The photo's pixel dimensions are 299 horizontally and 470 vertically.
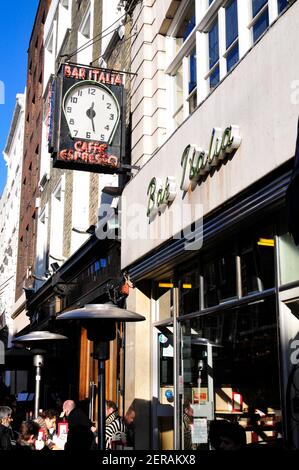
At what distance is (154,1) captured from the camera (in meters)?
10.7

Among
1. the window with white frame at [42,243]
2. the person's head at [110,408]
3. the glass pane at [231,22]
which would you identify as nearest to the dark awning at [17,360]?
the window with white frame at [42,243]

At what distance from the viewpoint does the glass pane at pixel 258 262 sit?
6602 millimetres

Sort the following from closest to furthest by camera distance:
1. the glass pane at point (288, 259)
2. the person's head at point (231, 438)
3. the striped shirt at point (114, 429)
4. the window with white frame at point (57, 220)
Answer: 1. the person's head at point (231, 438)
2. the glass pane at point (288, 259)
3. the striped shirt at point (114, 429)
4. the window with white frame at point (57, 220)

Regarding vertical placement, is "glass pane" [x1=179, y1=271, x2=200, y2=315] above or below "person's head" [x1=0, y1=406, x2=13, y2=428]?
above

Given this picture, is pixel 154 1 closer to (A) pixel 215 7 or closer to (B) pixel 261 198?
(A) pixel 215 7

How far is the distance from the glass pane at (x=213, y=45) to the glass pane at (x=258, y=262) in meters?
2.98

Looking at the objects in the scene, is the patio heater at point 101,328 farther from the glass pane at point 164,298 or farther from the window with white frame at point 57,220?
the window with white frame at point 57,220

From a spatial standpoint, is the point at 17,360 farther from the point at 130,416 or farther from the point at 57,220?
the point at 130,416

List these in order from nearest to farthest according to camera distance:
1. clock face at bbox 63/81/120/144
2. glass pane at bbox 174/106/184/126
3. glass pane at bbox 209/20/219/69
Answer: glass pane at bbox 209/20/219/69 < glass pane at bbox 174/106/184/126 < clock face at bbox 63/81/120/144

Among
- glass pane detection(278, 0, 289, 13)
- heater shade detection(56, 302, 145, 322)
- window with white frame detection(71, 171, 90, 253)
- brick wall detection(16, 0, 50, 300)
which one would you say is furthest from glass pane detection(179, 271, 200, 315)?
brick wall detection(16, 0, 50, 300)

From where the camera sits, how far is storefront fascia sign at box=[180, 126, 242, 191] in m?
6.73

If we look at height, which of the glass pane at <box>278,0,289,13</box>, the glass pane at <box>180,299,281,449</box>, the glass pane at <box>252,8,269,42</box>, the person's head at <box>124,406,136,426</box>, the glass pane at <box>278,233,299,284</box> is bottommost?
the person's head at <box>124,406,136,426</box>

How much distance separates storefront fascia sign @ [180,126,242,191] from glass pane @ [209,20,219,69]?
1563 millimetres

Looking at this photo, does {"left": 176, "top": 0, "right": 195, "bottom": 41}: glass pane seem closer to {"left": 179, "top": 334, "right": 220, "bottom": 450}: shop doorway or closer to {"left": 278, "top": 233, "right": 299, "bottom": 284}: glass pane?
{"left": 278, "top": 233, "right": 299, "bottom": 284}: glass pane
